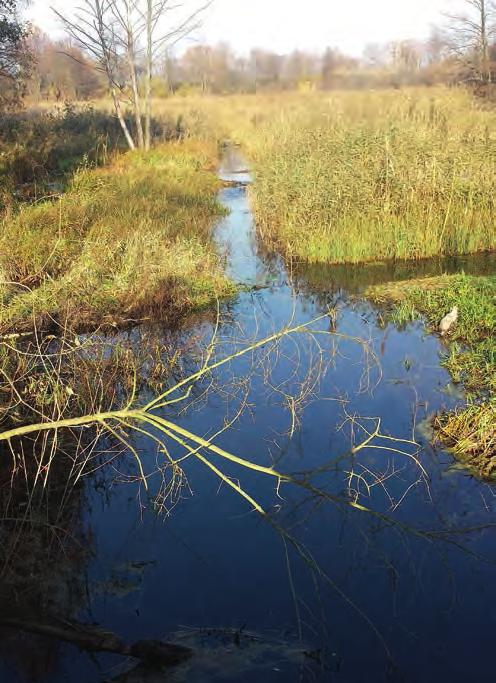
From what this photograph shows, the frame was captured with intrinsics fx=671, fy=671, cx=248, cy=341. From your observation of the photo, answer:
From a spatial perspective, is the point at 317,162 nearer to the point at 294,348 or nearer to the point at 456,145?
the point at 456,145

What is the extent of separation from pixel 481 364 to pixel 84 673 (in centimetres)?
405

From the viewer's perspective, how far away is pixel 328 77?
15969 millimetres

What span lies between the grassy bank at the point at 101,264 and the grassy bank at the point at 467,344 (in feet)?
7.24

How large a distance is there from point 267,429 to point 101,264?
11.9 ft

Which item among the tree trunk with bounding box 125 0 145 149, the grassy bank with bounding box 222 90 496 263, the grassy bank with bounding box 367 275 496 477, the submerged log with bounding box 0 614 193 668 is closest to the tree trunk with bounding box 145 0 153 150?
the tree trunk with bounding box 125 0 145 149

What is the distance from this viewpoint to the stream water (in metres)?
2.92

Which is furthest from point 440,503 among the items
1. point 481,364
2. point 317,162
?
point 317,162

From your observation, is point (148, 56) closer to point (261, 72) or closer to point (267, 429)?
point (261, 72)

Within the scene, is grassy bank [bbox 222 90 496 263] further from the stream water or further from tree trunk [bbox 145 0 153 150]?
tree trunk [bbox 145 0 153 150]

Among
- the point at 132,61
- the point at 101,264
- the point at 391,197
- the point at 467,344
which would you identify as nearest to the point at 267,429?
the point at 467,344

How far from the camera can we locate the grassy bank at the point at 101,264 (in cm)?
669

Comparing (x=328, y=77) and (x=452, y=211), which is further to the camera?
(x=328, y=77)

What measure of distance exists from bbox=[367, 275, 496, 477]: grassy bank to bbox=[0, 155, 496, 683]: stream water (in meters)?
0.18

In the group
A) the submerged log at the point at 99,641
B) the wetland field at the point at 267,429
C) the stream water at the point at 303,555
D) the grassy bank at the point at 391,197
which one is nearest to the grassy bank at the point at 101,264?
the wetland field at the point at 267,429
